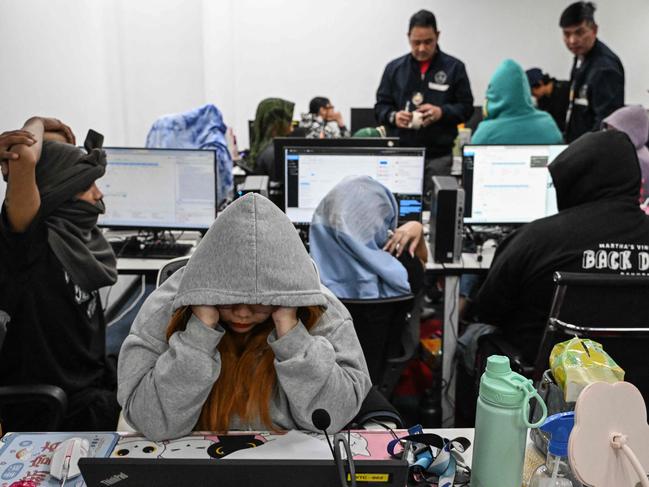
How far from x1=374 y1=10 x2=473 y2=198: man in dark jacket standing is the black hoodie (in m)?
1.82

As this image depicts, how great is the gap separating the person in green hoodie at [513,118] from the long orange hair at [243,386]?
2389 mm

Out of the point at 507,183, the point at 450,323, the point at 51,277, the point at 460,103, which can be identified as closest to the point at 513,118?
the point at 507,183

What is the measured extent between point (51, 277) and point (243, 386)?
79 centimetres

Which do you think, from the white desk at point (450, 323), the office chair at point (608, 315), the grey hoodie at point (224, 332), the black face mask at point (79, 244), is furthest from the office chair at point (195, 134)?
the grey hoodie at point (224, 332)

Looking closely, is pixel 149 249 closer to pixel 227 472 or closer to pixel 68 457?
pixel 68 457

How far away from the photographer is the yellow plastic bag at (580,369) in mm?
948

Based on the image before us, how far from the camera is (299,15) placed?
682cm

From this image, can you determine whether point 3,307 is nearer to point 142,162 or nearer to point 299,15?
point 142,162

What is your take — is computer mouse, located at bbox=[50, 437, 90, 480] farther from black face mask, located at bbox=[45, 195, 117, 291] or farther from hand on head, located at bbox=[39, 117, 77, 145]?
hand on head, located at bbox=[39, 117, 77, 145]

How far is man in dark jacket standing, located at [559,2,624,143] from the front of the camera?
3908mm

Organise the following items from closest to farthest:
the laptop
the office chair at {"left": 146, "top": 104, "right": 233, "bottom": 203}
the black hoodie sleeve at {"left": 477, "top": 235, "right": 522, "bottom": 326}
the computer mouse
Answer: the laptop
the computer mouse
the black hoodie sleeve at {"left": 477, "top": 235, "right": 522, "bottom": 326}
the office chair at {"left": 146, "top": 104, "right": 233, "bottom": 203}

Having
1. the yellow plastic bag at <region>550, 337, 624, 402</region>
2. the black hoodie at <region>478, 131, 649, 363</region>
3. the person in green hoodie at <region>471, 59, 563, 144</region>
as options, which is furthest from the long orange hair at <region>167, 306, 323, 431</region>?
the person in green hoodie at <region>471, 59, 563, 144</region>

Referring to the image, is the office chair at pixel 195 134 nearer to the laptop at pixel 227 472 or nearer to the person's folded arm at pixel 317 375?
the person's folded arm at pixel 317 375

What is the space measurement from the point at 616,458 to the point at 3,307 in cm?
153
